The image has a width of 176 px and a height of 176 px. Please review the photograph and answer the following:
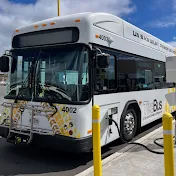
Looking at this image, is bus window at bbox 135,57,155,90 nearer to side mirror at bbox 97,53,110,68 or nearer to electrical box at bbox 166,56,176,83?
side mirror at bbox 97,53,110,68

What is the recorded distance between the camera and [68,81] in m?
4.71

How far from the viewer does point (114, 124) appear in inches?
217

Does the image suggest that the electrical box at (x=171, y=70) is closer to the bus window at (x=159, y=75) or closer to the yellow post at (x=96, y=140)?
the yellow post at (x=96, y=140)

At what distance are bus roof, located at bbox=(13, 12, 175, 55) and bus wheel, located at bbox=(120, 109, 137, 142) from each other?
6.61 ft

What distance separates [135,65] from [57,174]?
3.65 meters

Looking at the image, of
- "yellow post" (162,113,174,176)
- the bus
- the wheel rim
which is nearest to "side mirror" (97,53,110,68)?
the bus

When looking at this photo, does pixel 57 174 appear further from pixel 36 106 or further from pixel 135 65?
pixel 135 65

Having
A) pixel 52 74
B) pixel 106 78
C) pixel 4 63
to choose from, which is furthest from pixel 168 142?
pixel 4 63

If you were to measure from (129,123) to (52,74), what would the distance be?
2.53 m

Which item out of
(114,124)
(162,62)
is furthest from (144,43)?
(114,124)

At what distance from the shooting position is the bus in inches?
183

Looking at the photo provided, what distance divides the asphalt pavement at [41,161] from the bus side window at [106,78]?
1552 millimetres

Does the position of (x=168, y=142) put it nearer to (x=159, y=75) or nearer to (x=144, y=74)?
(x=144, y=74)

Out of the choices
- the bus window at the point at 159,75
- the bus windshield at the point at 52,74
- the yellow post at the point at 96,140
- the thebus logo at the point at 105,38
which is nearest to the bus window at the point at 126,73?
the thebus logo at the point at 105,38
